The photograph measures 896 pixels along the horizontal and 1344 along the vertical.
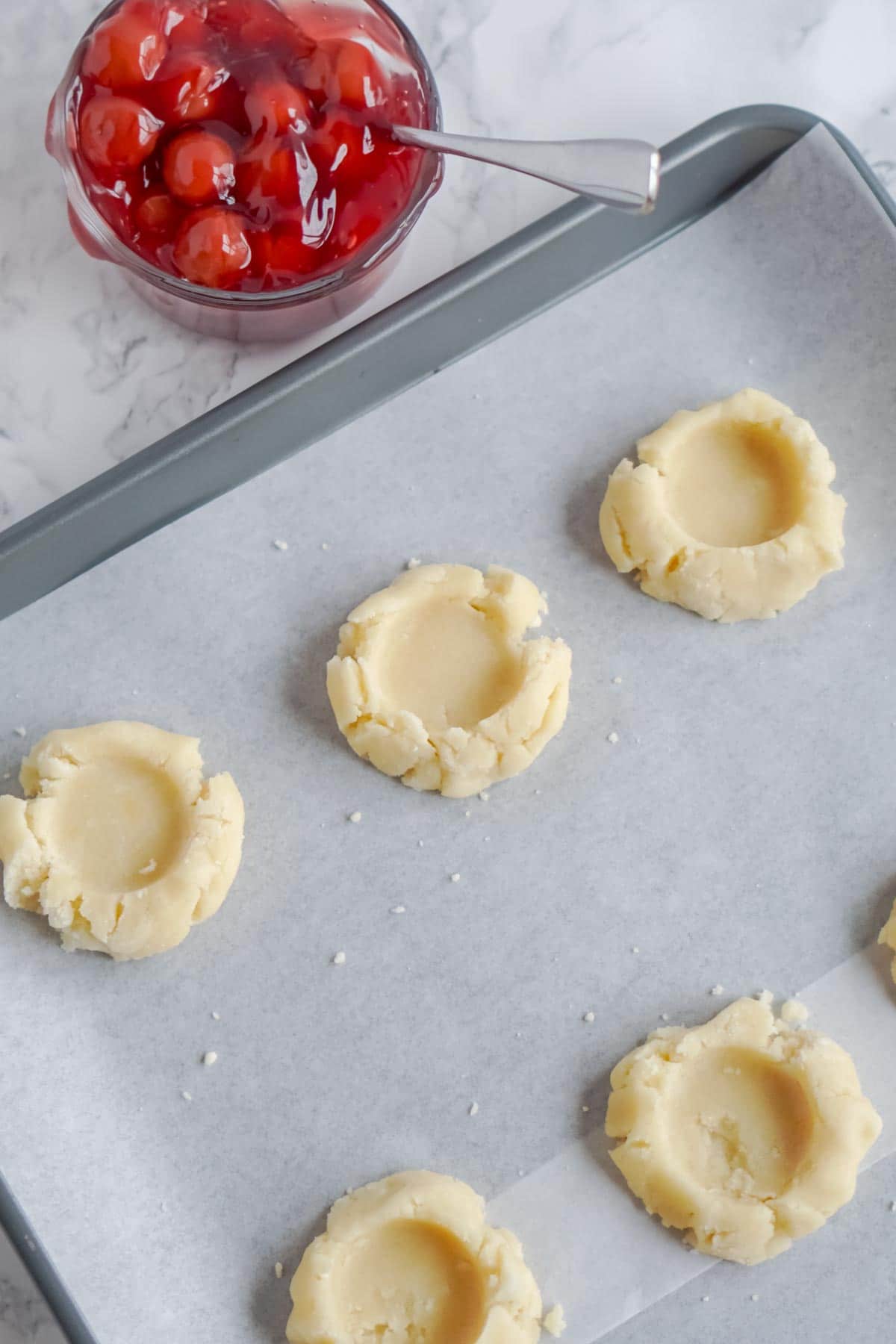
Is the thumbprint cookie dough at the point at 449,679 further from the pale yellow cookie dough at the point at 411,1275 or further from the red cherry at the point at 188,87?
the red cherry at the point at 188,87

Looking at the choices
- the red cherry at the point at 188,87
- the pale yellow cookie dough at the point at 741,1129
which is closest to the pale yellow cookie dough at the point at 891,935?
the pale yellow cookie dough at the point at 741,1129

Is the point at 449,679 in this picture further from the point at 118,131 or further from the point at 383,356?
the point at 118,131

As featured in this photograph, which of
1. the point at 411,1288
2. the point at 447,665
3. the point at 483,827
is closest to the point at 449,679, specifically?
the point at 447,665

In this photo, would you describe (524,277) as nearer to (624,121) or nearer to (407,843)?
(624,121)

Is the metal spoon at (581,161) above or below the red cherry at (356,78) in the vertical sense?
below

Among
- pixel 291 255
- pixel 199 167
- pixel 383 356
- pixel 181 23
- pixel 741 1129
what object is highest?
pixel 181 23

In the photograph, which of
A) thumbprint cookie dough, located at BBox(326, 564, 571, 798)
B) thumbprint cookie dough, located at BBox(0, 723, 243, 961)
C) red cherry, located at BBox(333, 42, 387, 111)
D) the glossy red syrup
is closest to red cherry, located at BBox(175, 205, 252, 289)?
the glossy red syrup
